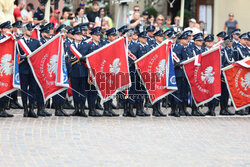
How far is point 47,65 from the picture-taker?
48.8 feet

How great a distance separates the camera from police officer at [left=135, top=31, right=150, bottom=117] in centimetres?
1583

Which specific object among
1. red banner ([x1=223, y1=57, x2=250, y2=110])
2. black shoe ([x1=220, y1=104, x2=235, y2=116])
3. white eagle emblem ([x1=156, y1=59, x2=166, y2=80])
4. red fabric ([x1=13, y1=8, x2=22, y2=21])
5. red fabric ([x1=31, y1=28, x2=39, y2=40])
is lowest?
black shoe ([x1=220, y1=104, x2=235, y2=116])

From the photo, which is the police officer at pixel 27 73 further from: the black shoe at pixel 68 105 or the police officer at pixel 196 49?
the police officer at pixel 196 49

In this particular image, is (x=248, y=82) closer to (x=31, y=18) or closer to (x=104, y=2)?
(x=31, y=18)

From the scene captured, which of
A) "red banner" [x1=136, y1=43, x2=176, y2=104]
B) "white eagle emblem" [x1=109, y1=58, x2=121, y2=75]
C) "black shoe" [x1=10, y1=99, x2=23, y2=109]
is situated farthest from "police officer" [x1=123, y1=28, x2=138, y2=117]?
"black shoe" [x1=10, y1=99, x2=23, y2=109]

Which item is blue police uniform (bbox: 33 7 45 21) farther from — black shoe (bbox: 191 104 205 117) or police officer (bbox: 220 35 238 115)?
black shoe (bbox: 191 104 205 117)

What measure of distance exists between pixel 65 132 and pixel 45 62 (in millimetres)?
2429

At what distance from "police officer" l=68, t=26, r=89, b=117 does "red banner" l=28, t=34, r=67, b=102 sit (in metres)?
0.54

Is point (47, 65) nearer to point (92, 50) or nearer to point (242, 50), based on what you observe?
point (92, 50)

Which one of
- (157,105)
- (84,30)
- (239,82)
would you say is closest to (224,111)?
(239,82)

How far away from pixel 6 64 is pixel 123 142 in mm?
3613

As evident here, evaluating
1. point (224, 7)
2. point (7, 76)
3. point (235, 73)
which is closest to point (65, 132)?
point (7, 76)

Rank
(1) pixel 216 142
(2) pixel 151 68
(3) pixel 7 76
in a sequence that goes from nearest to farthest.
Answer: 1. (1) pixel 216 142
2. (3) pixel 7 76
3. (2) pixel 151 68

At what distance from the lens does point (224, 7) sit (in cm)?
3083
